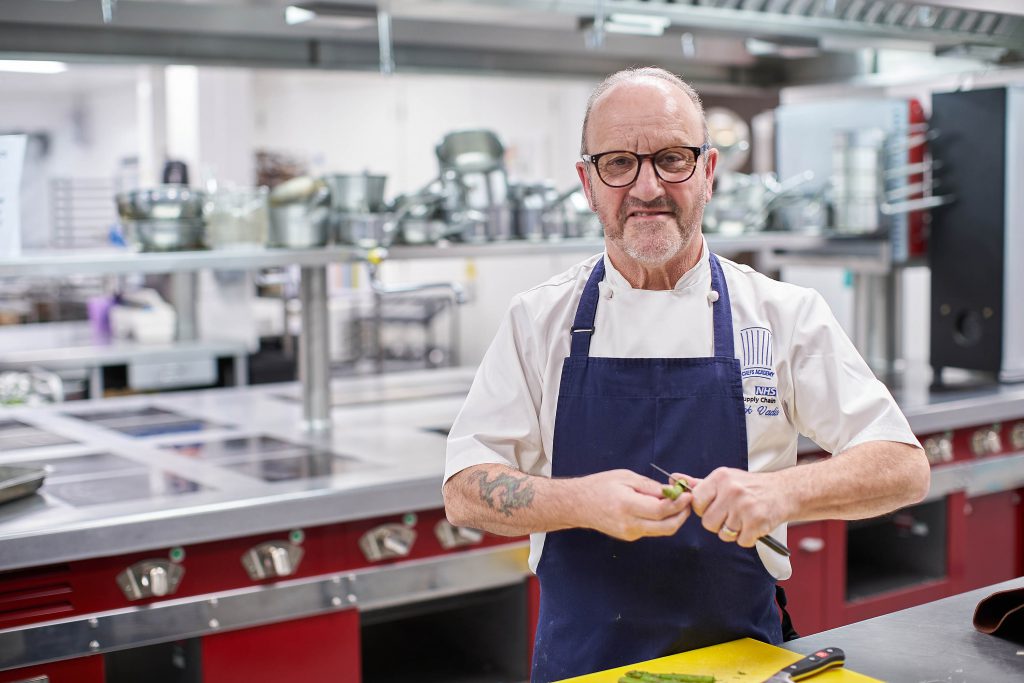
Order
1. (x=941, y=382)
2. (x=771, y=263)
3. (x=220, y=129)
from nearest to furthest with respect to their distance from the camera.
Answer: (x=941, y=382)
(x=771, y=263)
(x=220, y=129)

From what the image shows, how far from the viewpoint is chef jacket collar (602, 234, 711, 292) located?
1.87 metres

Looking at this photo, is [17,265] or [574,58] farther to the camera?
[574,58]

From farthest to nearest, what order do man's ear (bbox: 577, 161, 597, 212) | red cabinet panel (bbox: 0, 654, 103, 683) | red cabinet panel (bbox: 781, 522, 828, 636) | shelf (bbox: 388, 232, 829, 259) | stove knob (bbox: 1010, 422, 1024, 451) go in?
stove knob (bbox: 1010, 422, 1024, 451)
red cabinet panel (bbox: 781, 522, 828, 636)
shelf (bbox: 388, 232, 829, 259)
red cabinet panel (bbox: 0, 654, 103, 683)
man's ear (bbox: 577, 161, 597, 212)

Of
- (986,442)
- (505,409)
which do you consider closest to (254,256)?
(505,409)

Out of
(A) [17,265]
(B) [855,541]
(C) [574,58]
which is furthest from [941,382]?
(A) [17,265]

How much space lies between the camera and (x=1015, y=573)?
12.3 feet

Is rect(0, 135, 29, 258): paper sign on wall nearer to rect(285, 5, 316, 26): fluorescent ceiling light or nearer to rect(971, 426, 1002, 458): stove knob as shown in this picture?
rect(285, 5, 316, 26): fluorescent ceiling light

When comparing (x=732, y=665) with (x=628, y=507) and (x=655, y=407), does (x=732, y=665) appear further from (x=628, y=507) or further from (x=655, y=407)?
(x=655, y=407)

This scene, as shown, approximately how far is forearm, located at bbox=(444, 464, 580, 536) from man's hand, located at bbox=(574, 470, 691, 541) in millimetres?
32

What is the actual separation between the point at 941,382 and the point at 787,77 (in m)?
1.40

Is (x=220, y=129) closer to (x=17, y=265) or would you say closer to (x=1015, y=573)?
(x=17, y=265)

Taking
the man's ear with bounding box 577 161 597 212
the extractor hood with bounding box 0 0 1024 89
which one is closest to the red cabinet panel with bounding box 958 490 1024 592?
the extractor hood with bounding box 0 0 1024 89

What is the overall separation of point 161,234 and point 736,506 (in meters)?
1.84

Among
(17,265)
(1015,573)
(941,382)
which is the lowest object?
(1015,573)
